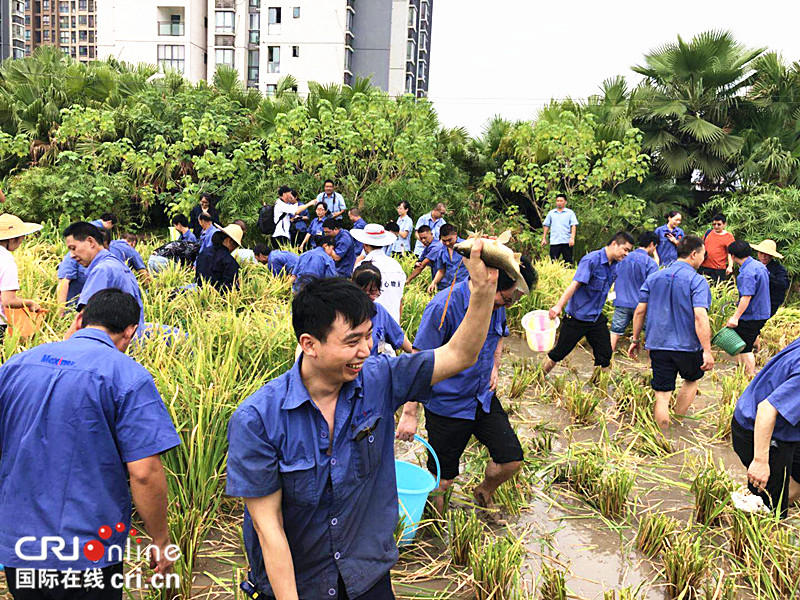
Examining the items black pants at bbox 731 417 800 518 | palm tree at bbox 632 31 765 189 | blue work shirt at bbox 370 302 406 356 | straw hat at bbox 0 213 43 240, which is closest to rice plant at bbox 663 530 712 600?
black pants at bbox 731 417 800 518

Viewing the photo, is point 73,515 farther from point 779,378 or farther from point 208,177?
point 208,177

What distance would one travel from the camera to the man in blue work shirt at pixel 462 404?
3959mm

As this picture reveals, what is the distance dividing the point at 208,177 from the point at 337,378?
13388 mm

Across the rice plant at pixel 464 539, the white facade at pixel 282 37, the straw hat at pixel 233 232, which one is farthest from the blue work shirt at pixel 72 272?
the white facade at pixel 282 37

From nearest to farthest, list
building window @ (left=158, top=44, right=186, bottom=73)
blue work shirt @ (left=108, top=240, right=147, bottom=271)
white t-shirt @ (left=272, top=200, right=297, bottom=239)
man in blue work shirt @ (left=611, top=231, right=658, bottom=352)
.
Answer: blue work shirt @ (left=108, top=240, right=147, bottom=271) < man in blue work shirt @ (left=611, top=231, right=658, bottom=352) < white t-shirt @ (left=272, top=200, right=297, bottom=239) < building window @ (left=158, top=44, right=186, bottom=73)

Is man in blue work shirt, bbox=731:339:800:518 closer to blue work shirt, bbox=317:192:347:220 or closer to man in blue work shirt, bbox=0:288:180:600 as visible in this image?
man in blue work shirt, bbox=0:288:180:600

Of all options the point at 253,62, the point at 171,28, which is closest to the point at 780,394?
the point at 253,62

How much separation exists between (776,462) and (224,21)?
137ft

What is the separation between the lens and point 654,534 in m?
3.97

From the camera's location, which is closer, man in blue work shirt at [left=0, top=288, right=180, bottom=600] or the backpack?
man in blue work shirt at [left=0, top=288, right=180, bottom=600]

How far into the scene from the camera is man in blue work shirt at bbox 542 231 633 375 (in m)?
6.73

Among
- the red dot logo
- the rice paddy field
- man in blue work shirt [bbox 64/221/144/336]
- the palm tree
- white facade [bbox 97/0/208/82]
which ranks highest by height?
white facade [bbox 97/0/208/82]

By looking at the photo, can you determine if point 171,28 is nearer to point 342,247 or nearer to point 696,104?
point 696,104

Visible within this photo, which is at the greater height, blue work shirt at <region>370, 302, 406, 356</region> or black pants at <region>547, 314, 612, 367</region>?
blue work shirt at <region>370, 302, 406, 356</region>
